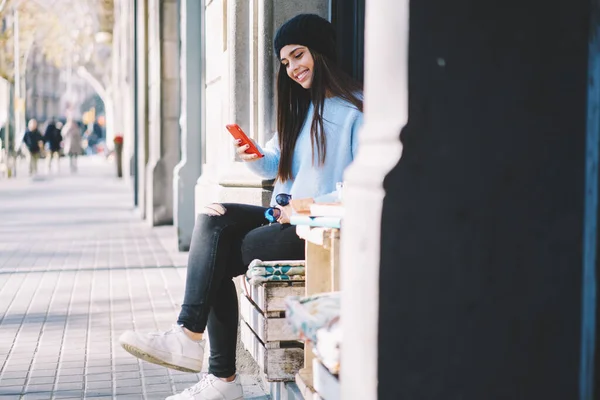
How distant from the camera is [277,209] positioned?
3934 millimetres

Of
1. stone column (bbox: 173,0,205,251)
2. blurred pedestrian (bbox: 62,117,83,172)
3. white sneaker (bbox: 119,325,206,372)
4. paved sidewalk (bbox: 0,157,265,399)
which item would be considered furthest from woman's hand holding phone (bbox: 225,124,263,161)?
blurred pedestrian (bbox: 62,117,83,172)

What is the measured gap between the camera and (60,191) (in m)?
21.8

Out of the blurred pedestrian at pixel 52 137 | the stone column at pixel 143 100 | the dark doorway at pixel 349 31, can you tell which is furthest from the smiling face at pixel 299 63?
the blurred pedestrian at pixel 52 137

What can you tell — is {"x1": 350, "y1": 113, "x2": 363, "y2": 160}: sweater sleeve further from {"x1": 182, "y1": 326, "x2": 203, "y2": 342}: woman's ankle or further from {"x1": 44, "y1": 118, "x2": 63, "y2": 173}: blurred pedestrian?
{"x1": 44, "y1": 118, "x2": 63, "y2": 173}: blurred pedestrian

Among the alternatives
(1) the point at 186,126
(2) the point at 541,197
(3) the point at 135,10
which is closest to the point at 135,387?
(2) the point at 541,197

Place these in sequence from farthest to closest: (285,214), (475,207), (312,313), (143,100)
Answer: (143,100), (285,214), (312,313), (475,207)

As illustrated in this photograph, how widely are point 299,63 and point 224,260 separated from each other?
0.90 metres

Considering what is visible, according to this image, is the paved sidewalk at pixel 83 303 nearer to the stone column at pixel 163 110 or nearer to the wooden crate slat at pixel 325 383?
the stone column at pixel 163 110

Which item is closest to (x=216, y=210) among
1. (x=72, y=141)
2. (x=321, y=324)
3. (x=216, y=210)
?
(x=216, y=210)

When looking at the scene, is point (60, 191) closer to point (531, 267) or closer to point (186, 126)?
point (186, 126)

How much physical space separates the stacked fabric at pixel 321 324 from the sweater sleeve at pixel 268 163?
151cm

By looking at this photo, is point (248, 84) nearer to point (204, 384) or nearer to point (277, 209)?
point (277, 209)

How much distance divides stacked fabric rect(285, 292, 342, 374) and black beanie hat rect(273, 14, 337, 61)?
153cm

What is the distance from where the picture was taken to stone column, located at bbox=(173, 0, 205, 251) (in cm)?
1069
